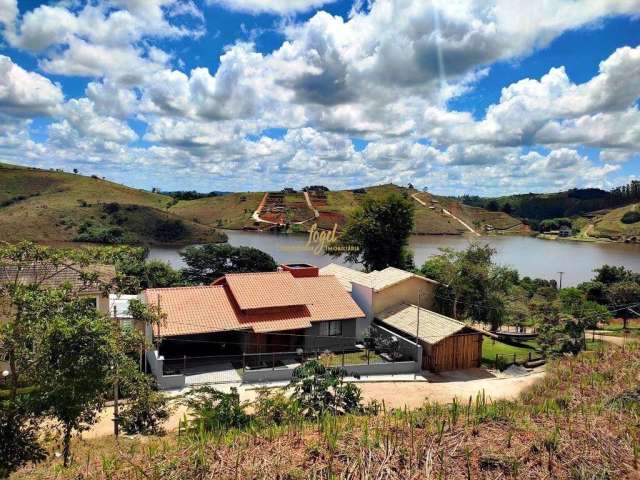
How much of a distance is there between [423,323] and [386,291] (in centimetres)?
290

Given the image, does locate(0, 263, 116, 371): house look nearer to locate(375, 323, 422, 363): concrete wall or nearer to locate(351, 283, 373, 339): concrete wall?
locate(351, 283, 373, 339): concrete wall

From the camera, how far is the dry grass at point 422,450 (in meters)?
3.62

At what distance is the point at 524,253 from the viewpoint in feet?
258

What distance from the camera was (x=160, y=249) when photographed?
7456 cm

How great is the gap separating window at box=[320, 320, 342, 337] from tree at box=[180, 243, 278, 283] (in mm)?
17789

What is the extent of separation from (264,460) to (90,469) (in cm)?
165

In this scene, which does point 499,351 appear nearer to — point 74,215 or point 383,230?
point 383,230

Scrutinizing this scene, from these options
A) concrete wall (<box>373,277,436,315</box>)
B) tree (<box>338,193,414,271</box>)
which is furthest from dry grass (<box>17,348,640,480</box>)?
tree (<box>338,193,414,271</box>)

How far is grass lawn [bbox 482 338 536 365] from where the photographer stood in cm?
2096

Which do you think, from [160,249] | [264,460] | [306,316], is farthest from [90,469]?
[160,249]

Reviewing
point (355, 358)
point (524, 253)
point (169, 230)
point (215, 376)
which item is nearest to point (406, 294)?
point (355, 358)

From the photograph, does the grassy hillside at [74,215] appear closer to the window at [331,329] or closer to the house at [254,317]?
the house at [254,317]

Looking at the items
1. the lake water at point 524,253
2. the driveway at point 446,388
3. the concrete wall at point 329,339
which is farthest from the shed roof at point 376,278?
the lake water at point 524,253

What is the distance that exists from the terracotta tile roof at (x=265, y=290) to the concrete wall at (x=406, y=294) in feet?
13.5
